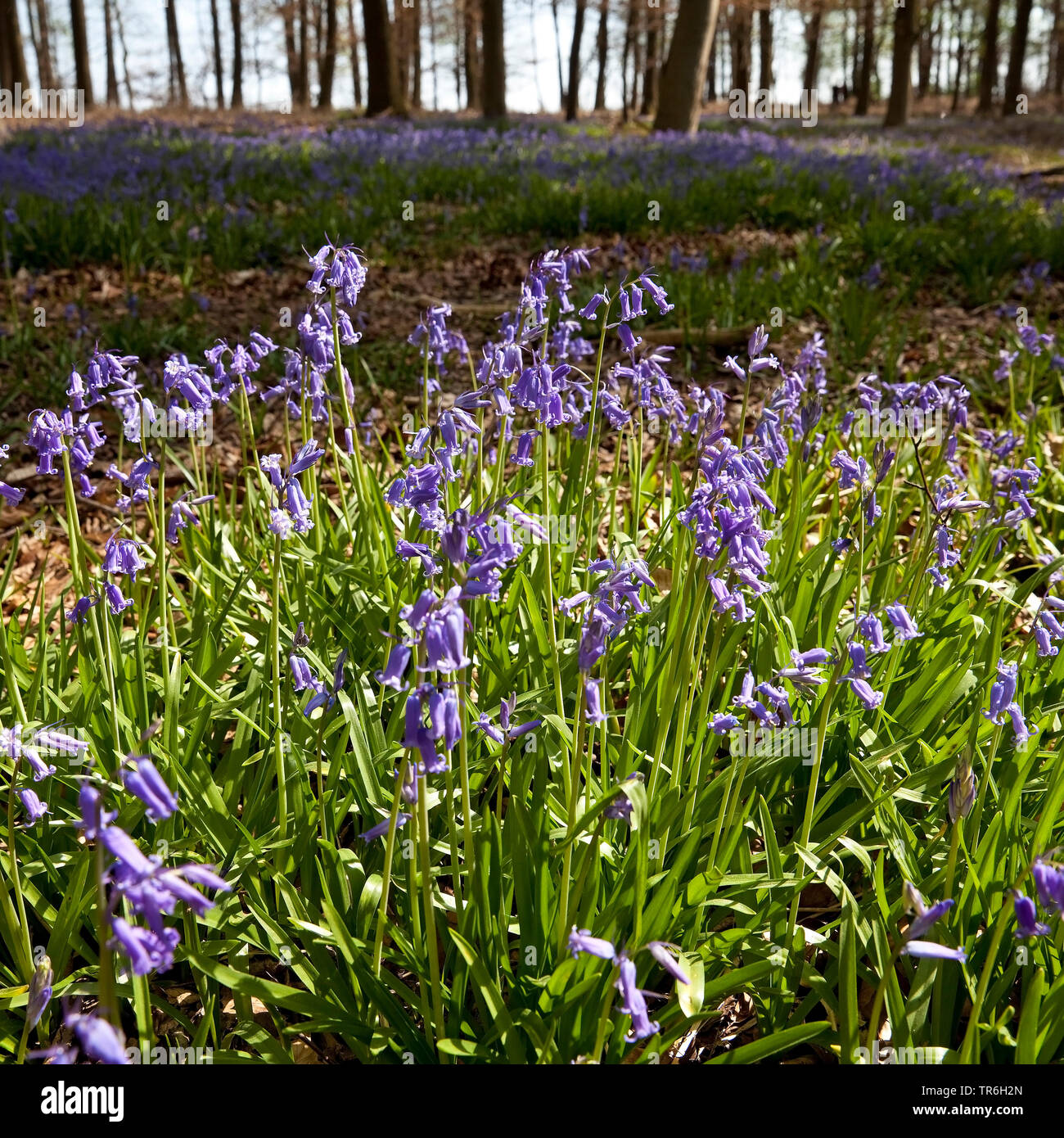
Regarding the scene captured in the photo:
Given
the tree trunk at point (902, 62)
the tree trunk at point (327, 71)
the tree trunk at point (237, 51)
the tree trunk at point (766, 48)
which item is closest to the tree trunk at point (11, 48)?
the tree trunk at point (327, 71)

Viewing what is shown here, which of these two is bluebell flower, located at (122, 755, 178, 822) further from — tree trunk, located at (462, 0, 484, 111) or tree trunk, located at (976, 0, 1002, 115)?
tree trunk, located at (462, 0, 484, 111)

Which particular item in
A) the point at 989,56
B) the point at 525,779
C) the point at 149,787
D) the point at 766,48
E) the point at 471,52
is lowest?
the point at 525,779

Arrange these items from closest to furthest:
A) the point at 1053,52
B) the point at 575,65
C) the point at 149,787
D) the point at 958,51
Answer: the point at 149,787 < the point at 575,65 < the point at 958,51 < the point at 1053,52

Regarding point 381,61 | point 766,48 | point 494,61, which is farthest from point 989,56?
point 381,61

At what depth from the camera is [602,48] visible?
1419 inches

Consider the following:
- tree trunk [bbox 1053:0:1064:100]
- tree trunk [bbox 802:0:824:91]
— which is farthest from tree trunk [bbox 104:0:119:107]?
tree trunk [bbox 1053:0:1064:100]

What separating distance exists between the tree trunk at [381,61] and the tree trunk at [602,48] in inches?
485

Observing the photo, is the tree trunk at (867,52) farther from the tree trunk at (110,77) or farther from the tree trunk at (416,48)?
the tree trunk at (110,77)

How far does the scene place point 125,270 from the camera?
688cm

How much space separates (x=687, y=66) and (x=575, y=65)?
11.9 m

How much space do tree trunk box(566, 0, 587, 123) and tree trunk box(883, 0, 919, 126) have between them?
25.5 ft

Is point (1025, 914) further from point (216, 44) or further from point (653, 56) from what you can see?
point (216, 44)

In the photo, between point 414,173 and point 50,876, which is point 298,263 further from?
point 50,876
